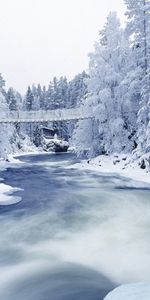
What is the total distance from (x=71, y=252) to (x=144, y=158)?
53.6 feet

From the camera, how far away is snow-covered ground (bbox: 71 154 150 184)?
26.8m

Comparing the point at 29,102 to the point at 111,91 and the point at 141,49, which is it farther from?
the point at 141,49

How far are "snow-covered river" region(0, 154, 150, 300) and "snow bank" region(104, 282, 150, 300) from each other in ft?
1.66

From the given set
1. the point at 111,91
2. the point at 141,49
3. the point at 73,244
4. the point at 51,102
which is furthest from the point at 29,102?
the point at 73,244

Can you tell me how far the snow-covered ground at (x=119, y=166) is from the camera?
26.8m

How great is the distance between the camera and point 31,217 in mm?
16703

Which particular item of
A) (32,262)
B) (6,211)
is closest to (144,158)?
(6,211)

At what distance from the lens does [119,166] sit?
103ft

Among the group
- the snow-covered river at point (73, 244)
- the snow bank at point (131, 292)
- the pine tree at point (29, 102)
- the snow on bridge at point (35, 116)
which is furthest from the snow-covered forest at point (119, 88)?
the pine tree at point (29, 102)

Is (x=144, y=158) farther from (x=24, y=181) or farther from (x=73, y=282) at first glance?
(x=73, y=282)

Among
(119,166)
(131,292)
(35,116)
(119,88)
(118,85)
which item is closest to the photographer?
(131,292)

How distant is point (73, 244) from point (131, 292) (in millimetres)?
4721

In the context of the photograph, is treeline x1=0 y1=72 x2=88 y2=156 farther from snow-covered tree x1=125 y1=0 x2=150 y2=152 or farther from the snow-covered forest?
snow-covered tree x1=125 y1=0 x2=150 y2=152

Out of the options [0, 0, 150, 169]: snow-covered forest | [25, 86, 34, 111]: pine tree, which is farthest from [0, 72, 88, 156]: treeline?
[0, 0, 150, 169]: snow-covered forest
